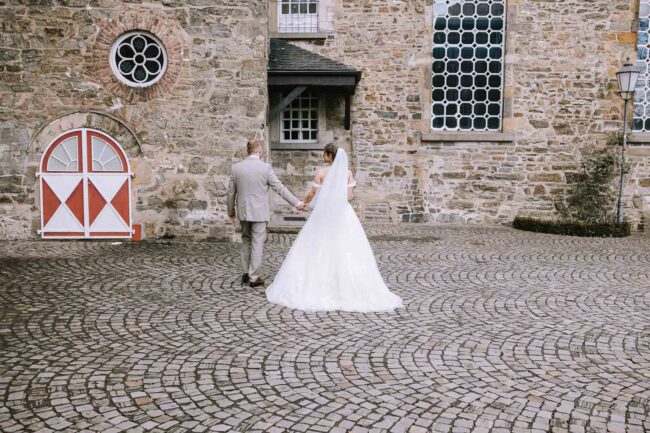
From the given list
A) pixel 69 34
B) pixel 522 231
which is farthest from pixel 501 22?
pixel 69 34

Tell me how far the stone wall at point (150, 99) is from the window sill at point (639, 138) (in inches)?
363

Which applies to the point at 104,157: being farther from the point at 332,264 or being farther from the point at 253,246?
the point at 332,264

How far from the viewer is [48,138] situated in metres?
10.0

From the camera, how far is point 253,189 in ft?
22.7

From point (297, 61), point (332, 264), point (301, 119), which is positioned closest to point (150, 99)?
point (297, 61)

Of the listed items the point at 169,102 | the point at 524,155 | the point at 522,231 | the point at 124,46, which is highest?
the point at 124,46

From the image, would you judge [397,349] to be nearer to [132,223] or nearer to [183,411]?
[183,411]

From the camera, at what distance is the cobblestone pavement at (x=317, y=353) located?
3.47 metres

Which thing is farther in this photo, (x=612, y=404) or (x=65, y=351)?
(x=65, y=351)

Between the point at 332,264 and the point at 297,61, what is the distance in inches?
295

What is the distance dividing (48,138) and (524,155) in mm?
10555

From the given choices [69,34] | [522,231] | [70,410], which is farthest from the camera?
[522,231]

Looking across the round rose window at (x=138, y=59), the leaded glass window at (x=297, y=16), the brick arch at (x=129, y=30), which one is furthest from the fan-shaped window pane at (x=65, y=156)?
the leaded glass window at (x=297, y=16)

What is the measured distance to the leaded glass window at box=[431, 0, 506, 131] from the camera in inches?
549
